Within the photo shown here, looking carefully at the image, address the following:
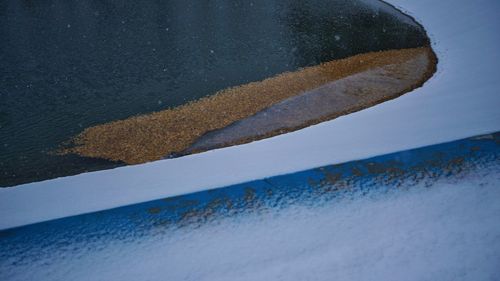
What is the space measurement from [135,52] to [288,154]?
174 inches

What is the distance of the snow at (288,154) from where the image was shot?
8.01ft

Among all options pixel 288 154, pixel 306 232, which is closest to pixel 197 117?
pixel 288 154

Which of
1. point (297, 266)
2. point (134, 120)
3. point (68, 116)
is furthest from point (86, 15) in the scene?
point (297, 266)

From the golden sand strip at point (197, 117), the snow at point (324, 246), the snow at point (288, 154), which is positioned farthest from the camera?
the golden sand strip at point (197, 117)

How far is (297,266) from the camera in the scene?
1.78m

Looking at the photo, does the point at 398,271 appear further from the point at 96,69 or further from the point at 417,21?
the point at 417,21

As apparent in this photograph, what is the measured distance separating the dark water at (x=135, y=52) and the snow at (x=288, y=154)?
994mm

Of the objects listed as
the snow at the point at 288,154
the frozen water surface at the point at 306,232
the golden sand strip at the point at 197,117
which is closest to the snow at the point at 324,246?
the frozen water surface at the point at 306,232

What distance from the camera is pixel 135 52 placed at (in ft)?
20.6

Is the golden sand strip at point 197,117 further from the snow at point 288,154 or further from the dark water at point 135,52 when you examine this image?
the snow at point 288,154

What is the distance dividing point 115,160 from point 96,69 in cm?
258

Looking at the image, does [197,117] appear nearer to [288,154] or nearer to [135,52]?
[288,154]

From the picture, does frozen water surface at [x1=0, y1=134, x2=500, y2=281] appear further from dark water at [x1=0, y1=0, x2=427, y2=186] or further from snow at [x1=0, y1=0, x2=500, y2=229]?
dark water at [x1=0, y1=0, x2=427, y2=186]

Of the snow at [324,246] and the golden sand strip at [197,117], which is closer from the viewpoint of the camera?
the snow at [324,246]
